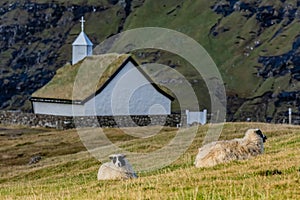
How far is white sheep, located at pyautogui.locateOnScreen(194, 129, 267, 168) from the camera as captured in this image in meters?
20.1

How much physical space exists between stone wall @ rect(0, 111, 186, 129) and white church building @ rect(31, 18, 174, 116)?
949mm

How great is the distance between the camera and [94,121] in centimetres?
5784

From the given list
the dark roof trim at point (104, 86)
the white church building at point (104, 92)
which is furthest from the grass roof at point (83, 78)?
the dark roof trim at point (104, 86)

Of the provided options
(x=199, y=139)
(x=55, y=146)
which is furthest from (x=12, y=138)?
(x=199, y=139)

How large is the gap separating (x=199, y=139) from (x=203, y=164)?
1630 cm

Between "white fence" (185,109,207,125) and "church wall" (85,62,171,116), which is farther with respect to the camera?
"white fence" (185,109,207,125)

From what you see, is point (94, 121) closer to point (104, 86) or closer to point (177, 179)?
point (104, 86)

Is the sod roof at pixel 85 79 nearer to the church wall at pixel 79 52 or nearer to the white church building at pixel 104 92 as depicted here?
the white church building at pixel 104 92

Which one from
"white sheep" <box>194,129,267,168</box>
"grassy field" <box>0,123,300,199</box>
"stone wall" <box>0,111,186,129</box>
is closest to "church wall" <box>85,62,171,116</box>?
"stone wall" <box>0,111,186,129</box>

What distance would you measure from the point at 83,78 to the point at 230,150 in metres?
42.3

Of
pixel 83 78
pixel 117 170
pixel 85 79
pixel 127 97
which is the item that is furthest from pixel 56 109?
pixel 117 170

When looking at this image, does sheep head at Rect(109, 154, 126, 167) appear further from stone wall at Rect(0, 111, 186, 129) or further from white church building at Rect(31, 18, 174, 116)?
white church building at Rect(31, 18, 174, 116)

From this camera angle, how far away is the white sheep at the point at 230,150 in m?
20.1

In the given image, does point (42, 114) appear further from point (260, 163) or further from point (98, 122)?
point (260, 163)
